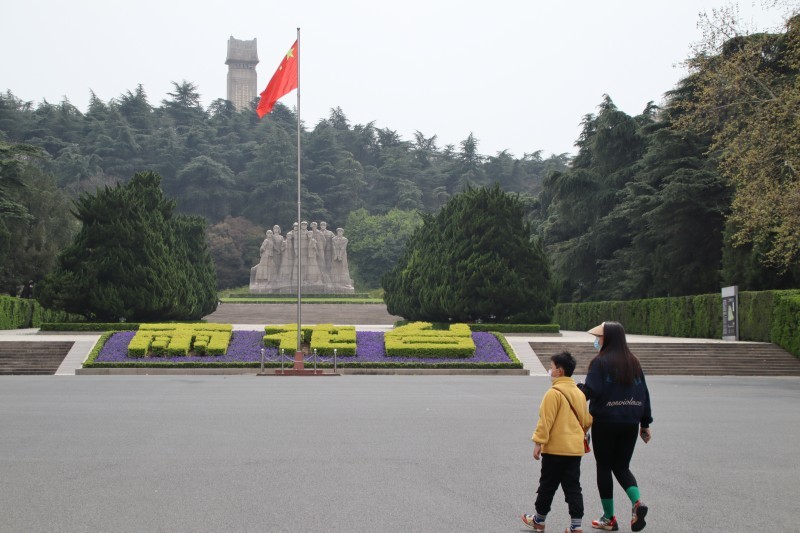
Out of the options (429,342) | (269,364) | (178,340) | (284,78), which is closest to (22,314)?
(178,340)

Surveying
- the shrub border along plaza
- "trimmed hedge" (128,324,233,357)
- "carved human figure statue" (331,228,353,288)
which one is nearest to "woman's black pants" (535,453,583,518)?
the shrub border along plaza

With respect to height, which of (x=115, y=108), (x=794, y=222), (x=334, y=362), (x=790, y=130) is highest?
(x=115, y=108)

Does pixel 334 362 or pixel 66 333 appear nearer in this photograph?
pixel 334 362

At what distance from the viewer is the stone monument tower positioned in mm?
190375

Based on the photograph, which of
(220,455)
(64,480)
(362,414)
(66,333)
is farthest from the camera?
(66,333)

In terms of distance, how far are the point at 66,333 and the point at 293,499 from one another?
108ft

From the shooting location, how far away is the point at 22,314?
53406mm

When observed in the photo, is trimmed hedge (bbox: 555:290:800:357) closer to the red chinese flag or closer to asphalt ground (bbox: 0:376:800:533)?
asphalt ground (bbox: 0:376:800:533)

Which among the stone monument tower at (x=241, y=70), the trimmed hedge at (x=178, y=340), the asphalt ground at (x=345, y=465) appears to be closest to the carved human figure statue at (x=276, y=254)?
the trimmed hedge at (x=178, y=340)

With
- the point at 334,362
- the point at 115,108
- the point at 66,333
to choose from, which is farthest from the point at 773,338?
the point at 115,108

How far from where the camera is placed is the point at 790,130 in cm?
2720

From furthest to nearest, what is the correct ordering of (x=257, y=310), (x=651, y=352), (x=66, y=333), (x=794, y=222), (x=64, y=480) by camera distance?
(x=257, y=310)
(x=66, y=333)
(x=651, y=352)
(x=794, y=222)
(x=64, y=480)

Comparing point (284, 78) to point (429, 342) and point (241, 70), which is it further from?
point (241, 70)

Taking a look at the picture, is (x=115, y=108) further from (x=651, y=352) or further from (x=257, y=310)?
(x=651, y=352)
